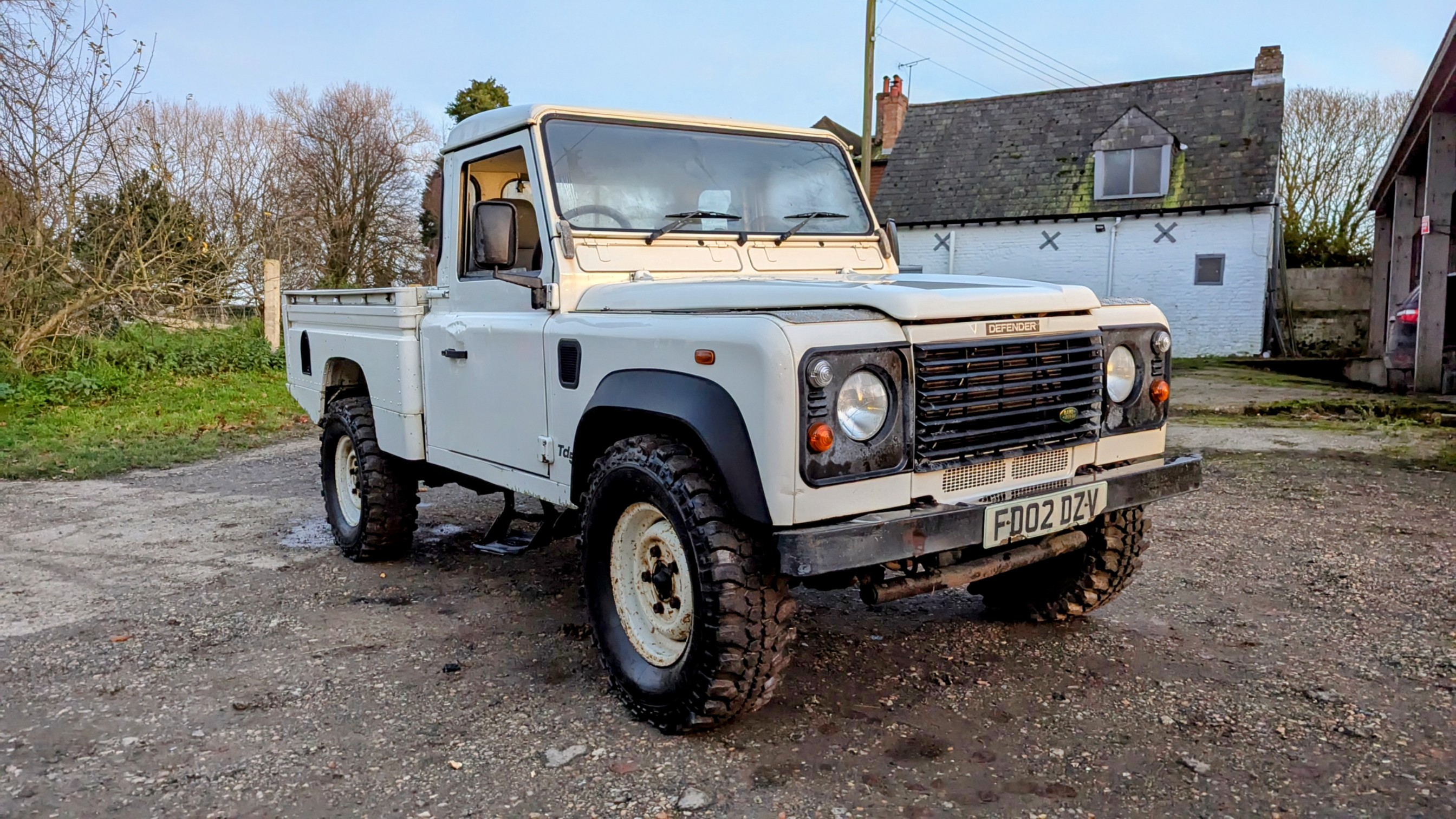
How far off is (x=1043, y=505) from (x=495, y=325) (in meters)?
2.29

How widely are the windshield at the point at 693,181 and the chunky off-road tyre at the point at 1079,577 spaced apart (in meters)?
1.74

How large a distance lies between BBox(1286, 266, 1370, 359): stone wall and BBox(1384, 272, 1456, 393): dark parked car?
25.7ft

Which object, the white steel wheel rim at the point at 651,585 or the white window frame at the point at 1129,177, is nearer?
the white steel wheel rim at the point at 651,585

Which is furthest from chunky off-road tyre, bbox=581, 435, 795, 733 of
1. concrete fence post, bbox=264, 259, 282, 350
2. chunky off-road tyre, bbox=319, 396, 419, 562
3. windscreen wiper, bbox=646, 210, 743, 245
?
concrete fence post, bbox=264, 259, 282, 350

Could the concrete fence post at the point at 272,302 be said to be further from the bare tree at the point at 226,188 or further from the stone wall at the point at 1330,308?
the stone wall at the point at 1330,308

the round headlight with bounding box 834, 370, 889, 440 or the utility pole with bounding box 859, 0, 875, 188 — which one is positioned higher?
the utility pole with bounding box 859, 0, 875, 188

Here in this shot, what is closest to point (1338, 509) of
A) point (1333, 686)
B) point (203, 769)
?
point (1333, 686)

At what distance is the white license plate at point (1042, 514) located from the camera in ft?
9.98

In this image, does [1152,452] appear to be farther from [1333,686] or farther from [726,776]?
[726,776]

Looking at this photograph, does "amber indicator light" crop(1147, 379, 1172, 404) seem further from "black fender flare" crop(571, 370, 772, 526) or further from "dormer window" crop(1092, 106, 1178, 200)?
"dormer window" crop(1092, 106, 1178, 200)

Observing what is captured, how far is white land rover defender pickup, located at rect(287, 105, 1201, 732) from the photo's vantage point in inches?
115

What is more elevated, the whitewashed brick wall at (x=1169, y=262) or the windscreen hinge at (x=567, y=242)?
the whitewashed brick wall at (x=1169, y=262)

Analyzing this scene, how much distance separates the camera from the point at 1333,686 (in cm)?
353

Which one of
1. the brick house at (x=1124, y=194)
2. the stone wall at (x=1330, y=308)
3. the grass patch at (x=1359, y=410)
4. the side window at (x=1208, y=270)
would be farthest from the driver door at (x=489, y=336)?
the stone wall at (x=1330, y=308)
